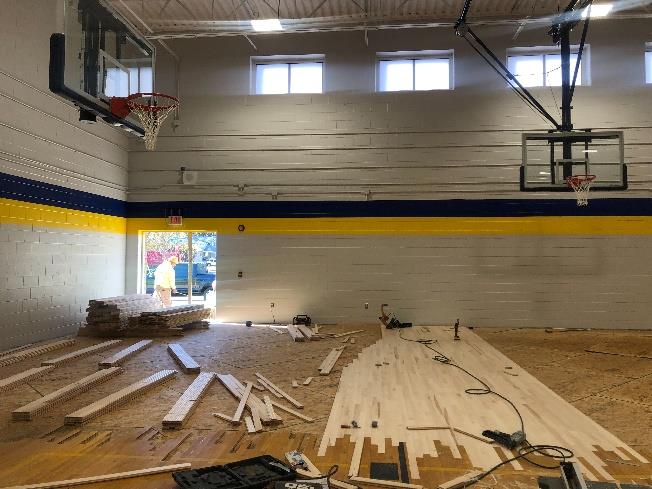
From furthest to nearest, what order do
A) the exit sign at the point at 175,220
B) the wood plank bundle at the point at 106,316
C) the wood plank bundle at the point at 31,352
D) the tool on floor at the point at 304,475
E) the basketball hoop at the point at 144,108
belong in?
the exit sign at the point at 175,220 → the wood plank bundle at the point at 106,316 → the wood plank bundle at the point at 31,352 → the basketball hoop at the point at 144,108 → the tool on floor at the point at 304,475

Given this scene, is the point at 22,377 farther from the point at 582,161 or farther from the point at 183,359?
the point at 582,161

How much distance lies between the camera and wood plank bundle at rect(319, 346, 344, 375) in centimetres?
752

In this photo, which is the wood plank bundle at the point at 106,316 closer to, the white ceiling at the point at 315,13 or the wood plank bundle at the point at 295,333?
the wood plank bundle at the point at 295,333

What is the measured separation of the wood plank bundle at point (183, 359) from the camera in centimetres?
754

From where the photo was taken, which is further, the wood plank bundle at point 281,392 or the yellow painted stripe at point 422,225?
the yellow painted stripe at point 422,225

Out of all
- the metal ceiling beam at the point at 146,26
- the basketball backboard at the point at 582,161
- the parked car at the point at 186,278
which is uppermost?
the metal ceiling beam at the point at 146,26

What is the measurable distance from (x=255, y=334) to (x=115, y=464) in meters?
7.13

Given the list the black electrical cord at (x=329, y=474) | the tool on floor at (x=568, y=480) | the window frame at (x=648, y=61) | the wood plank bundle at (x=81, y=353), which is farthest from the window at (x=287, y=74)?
the tool on floor at (x=568, y=480)

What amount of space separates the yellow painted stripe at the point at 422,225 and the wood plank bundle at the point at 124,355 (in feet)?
13.7

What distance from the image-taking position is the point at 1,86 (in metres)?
8.66

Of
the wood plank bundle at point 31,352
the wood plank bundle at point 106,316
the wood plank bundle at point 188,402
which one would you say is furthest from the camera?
the wood plank bundle at point 106,316

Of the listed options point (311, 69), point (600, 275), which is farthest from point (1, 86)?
point (600, 275)

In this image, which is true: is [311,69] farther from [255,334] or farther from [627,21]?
[627,21]

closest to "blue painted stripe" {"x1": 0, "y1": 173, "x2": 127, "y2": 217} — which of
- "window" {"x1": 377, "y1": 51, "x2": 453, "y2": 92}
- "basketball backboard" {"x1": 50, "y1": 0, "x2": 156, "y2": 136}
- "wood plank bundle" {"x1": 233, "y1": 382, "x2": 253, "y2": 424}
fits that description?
"basketball backboard" {"x1": 50, "y1": 0, "x2": 156, "y2": 136}
